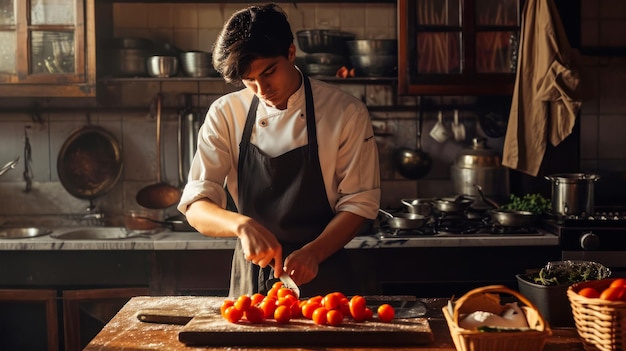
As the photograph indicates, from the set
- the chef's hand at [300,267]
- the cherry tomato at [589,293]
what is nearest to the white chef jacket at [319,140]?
the chef's hand at [300,267]

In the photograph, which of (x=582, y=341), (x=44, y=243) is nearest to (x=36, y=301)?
(x=44, y=243)

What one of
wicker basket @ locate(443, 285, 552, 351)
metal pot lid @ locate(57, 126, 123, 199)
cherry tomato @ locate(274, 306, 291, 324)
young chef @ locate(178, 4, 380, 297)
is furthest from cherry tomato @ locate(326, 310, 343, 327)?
metal pot lid @ locate(57, 126, 123, 199)

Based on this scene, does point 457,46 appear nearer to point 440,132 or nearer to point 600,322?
point 440,132

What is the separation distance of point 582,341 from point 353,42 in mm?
2651

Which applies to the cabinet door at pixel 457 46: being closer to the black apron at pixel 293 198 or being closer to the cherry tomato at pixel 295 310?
the black apron at pixel 293 198

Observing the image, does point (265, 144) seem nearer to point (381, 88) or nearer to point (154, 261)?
point (154, 261)

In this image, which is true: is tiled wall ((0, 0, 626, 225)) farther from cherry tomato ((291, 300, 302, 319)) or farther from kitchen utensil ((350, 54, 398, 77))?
cherry tomato ((291, 300, 302, 319))

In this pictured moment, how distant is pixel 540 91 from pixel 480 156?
483 millimetres

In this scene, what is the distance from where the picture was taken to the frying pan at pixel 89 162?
187 inches

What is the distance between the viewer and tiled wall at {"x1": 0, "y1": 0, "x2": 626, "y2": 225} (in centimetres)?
477

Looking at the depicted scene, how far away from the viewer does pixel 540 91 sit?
14.3ft

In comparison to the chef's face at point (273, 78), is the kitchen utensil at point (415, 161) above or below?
below

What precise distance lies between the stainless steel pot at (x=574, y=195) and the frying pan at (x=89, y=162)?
7.99 ft

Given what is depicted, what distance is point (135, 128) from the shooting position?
4.80 m
